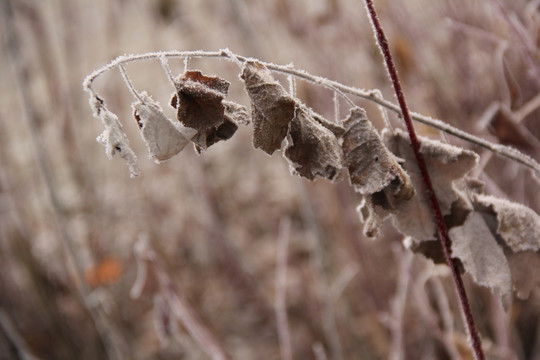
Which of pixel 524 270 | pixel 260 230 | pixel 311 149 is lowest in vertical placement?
pixel 524 270

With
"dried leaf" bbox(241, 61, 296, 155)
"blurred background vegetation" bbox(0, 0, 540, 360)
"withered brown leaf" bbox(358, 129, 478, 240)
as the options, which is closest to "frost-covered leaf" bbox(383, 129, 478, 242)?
"withered brown leaf" bbox(358, 129, 478, 240)

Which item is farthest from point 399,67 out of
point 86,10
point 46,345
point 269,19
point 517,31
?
point 86,10

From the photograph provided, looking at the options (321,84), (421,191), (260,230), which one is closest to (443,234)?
(421,191)

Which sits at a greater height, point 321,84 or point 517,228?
point 321,84

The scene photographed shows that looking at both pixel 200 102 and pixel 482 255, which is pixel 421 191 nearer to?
pixel 482 255

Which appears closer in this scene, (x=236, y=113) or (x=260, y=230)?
(x=236, y=113)

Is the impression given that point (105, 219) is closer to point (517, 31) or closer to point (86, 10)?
point (86, 10)

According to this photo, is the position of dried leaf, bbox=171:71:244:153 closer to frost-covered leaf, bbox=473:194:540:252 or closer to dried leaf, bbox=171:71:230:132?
dried leaf, bbox=171:71:230:132
